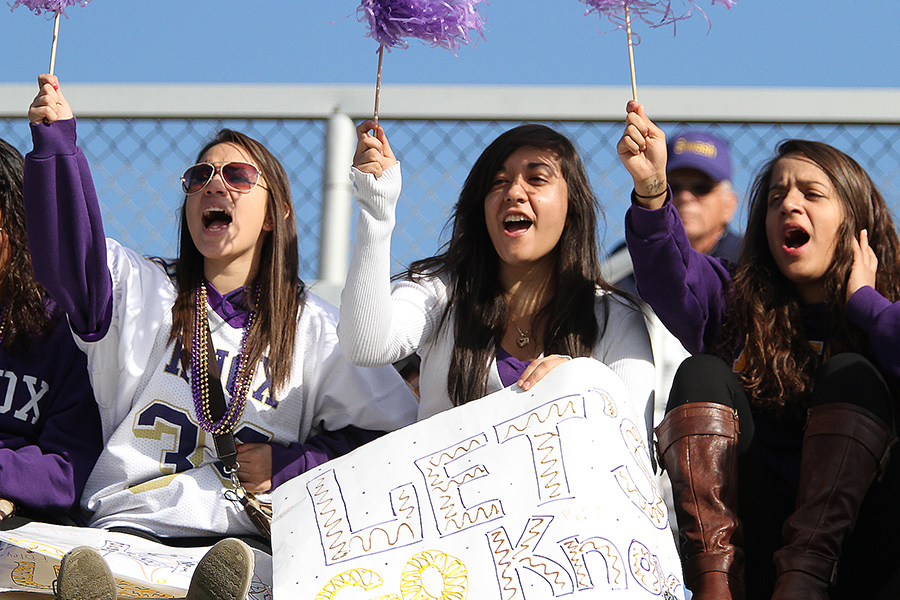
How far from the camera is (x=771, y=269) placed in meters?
2.86

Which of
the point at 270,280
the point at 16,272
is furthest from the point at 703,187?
the point at 16,272

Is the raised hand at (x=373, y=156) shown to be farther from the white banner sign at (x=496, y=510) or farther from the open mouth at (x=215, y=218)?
the white banner sign at (x=496, y=510)

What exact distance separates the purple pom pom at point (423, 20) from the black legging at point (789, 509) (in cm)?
98

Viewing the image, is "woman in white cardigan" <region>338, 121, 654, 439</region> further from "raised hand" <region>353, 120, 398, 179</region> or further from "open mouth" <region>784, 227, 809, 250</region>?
"open mouth" <region>784, 227, 809, 250</region>

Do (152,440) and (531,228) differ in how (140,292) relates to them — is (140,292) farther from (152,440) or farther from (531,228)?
(531,228)

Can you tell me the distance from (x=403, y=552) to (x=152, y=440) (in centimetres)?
85

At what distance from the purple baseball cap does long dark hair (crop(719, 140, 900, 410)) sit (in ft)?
2.20

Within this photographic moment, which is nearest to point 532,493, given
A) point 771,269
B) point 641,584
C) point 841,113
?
point 641,584

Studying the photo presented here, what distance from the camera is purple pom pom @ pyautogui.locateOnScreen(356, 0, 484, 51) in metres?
2.58

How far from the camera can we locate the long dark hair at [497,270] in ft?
9.34

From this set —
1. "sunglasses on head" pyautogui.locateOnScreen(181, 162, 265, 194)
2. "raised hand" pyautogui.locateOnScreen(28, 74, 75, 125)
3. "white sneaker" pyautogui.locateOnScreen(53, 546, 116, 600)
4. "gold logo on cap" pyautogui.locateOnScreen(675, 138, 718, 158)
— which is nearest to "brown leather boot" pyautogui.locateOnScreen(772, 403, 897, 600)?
"white sneaker" pyautogui.locateOnScreen(53, 546, 116, 600)

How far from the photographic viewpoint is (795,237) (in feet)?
9.24

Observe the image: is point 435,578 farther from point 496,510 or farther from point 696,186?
point 696,186

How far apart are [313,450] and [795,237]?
138 centimetres
